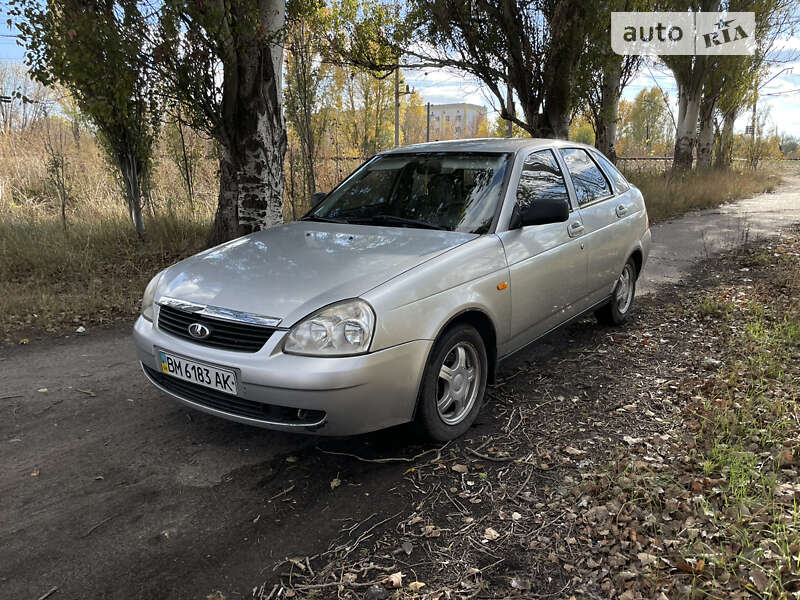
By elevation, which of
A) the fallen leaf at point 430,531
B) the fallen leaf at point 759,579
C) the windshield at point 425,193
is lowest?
the fallen leaf at point 430,531

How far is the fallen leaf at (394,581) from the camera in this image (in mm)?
2348

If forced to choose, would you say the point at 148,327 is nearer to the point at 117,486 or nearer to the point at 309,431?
the point at 117,486

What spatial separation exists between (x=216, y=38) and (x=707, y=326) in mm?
5963

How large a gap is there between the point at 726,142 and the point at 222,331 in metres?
25.3

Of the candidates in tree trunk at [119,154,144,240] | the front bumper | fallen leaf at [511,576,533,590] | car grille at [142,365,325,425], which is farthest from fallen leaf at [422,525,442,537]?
tree trunk at [119,154,144,240]

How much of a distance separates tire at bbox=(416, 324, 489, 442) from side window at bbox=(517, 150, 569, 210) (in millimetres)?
1097

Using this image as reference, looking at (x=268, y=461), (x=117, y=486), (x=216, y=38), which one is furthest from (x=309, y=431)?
(x=216, y=38)

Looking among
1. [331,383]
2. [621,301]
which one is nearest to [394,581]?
[331,383]

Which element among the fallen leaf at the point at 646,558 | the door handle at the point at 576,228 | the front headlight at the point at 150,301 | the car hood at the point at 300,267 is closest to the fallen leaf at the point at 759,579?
the fallen leaf at the point at 646,558

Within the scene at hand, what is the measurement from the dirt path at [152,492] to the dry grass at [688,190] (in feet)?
38.9

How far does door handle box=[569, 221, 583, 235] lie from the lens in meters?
4.35

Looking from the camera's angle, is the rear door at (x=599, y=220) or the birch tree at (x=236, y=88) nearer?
the rear door at (x=599, y=220)

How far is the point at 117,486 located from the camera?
303cm

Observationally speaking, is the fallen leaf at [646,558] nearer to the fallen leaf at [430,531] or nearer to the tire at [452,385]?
the fallen leaf at [430,531]
